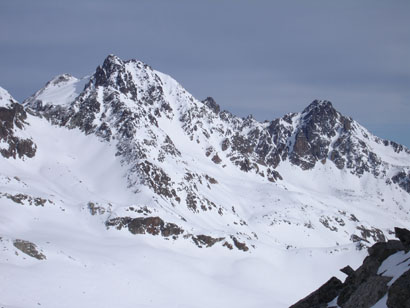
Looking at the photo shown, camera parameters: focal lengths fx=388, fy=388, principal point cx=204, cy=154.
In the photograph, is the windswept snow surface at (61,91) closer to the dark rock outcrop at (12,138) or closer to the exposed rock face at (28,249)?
the dark rock outcrop at (12,138)

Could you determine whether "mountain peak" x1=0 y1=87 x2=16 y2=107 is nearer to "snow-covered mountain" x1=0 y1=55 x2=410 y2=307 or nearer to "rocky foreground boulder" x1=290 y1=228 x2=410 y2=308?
"snow-covered mountain" x1=0 y1=55 x2=410 y2=307

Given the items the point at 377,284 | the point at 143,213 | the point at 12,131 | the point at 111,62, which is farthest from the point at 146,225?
the point at 111,62

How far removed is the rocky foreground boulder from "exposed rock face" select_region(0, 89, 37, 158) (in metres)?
75.7

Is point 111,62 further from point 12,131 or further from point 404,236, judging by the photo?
point 404,236

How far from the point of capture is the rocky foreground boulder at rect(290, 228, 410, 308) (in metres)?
12.4

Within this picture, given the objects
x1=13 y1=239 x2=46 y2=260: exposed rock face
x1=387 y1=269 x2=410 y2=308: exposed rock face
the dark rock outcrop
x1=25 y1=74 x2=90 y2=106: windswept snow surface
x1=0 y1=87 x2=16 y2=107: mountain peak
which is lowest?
x1=387 y1=269 x2=410 y2=308: exposed rock face

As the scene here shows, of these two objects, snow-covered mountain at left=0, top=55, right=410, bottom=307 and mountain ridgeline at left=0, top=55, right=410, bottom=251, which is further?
mountain ridgeline at left=0, top=55, right=410, bottom=251

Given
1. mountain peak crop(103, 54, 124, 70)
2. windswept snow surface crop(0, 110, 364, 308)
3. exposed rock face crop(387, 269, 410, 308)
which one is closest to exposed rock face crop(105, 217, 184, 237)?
windswept snow surface crop(0, 110, 364, 308)

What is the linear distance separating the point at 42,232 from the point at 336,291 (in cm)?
4466

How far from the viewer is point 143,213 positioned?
66.5 m

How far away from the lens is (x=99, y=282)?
131ft

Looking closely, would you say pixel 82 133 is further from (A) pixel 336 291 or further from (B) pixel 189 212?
(A) pixel 336 291

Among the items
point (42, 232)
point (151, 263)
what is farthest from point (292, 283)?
point (42, 232)

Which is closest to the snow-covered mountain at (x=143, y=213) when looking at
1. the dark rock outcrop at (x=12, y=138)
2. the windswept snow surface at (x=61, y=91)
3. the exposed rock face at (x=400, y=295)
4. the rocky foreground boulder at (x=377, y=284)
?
the dark rock outcrop at (x=12, y=138)
